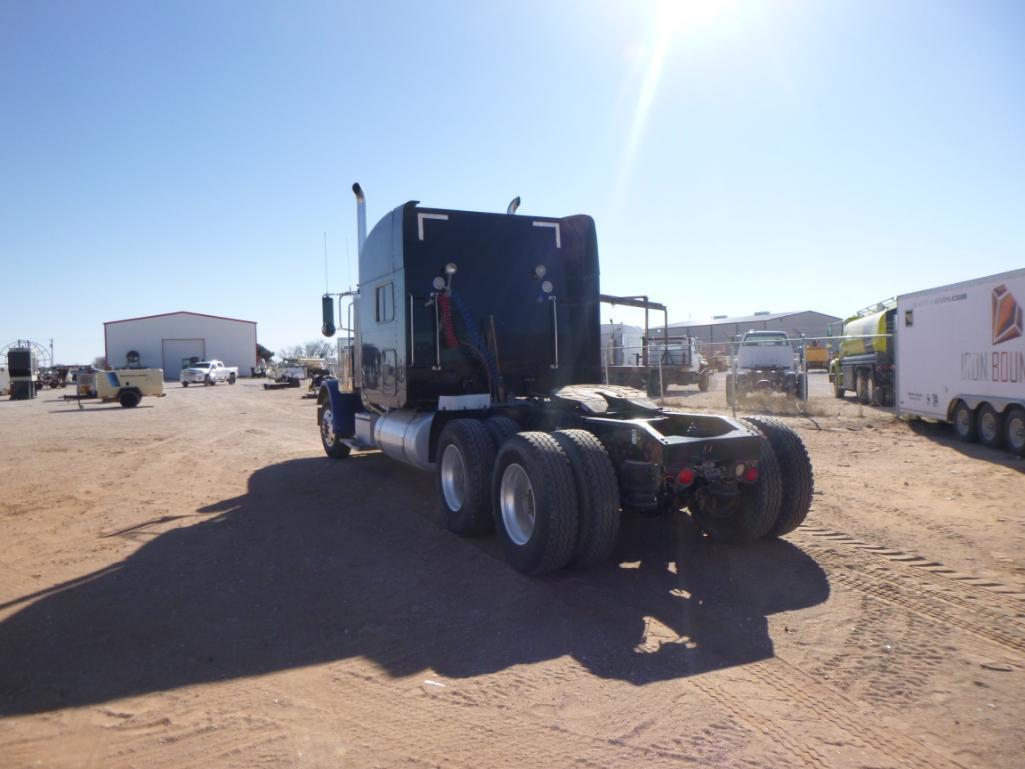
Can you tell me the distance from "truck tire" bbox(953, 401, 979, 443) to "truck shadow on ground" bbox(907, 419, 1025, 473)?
114 mm

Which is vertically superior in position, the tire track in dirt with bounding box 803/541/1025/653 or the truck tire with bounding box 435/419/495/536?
the truck tire with bounding box 435/419/495/536

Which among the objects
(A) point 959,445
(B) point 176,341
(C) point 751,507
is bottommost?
(A) point 959,445

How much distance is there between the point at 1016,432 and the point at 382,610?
1114 cm

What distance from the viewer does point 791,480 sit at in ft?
20.9

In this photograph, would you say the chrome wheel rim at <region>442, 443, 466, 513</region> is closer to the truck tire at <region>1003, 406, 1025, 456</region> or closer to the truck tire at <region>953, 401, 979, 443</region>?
the truck tire at <region>1003, 406, 1025, 456</region>

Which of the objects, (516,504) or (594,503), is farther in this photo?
(516,504)

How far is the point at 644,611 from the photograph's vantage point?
5.08 m

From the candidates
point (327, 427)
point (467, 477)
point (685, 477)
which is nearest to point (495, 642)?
point (685, 477)

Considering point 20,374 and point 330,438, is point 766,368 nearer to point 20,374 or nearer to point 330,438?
point 330,438

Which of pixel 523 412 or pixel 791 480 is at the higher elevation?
pixel 523 412

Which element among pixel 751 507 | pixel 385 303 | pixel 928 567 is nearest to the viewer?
pixel 928 567

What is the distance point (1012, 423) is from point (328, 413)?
1125 centimetres

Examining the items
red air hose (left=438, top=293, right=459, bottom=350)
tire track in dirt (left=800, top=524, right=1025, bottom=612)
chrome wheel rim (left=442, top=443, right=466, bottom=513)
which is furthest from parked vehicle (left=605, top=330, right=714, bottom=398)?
tire track in dirt (left=800, top=524, right=1025, bottom=612)

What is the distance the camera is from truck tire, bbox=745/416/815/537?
250 inches
